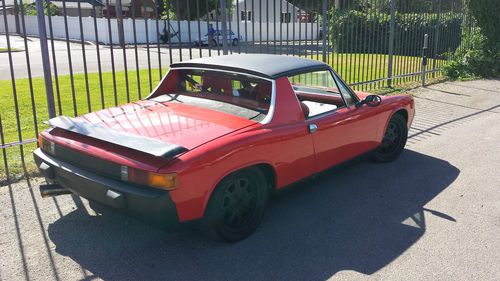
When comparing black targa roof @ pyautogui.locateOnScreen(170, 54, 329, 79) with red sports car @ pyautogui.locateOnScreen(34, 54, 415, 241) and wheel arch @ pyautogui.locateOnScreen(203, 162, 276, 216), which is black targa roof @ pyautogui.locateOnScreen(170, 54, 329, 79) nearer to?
red sports car @ pyautogui.locateOnScreen(34, 54, 415, 241)

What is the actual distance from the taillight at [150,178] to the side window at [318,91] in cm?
195

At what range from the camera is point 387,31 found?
1169 centimetres

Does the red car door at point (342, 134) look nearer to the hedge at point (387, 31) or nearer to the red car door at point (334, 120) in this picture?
the red car door at point (334, 120)

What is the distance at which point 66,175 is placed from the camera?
3.53m

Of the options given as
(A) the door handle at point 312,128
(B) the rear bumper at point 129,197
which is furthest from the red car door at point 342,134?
(B) the rear bumper at point 129,197

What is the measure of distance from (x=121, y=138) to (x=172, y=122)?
20.8 inches

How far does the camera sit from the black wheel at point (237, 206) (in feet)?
11.0

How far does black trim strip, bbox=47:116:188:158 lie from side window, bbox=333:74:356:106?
224 centimetres

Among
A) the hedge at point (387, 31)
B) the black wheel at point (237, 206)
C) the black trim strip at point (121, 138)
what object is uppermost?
the hedge at point (387, 31)

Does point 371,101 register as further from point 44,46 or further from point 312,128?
point 44,46

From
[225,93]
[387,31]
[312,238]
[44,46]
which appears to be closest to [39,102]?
[44,46]

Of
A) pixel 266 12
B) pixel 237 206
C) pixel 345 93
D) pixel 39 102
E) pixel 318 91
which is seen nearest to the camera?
pixel 237 206

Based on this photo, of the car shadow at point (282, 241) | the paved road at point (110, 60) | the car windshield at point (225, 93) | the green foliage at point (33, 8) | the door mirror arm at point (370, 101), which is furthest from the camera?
the paved road at point (110, 60)

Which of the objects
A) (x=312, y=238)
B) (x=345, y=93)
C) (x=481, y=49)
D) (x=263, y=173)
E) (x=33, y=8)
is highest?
(x=33, y=8)
